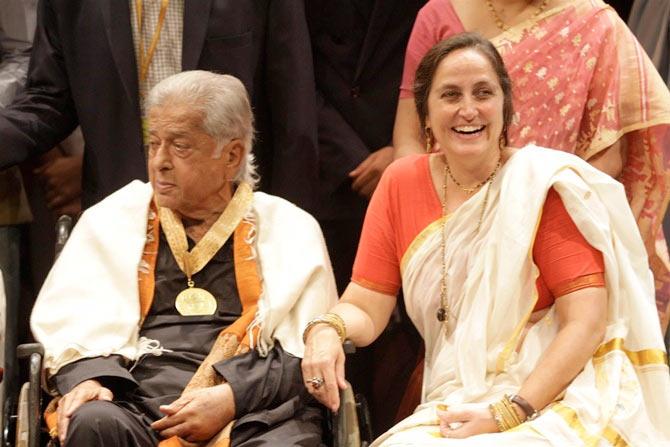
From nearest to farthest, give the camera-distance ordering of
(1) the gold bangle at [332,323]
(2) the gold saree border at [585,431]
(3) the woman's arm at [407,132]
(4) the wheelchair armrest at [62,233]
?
(2) the gold saree border at [585,431]
(1) the gold bangle at [332,323]
(4) the wheelchair armrest at [62,233]
(3) the woman's arm at [407,132]

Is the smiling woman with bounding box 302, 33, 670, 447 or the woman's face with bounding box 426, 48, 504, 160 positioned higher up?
the woman's face with bounding box 426, 48, 504, 160

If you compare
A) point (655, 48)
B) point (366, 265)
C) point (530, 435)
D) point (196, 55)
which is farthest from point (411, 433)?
point (655, 48)

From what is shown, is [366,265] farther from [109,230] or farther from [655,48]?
[655,48]

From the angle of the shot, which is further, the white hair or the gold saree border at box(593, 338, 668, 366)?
the white hair

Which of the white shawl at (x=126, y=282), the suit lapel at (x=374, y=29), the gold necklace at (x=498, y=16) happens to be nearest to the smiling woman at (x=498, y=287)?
the white shawl at (x=126, y=282)

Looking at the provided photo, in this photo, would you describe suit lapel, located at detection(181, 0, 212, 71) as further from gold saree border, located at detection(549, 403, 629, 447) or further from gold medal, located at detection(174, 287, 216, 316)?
gold saree border, located at detection(549, 403, 629, 447)

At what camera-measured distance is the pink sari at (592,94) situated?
4145mm

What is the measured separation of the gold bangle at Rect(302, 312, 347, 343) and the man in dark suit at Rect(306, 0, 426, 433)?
94 cm

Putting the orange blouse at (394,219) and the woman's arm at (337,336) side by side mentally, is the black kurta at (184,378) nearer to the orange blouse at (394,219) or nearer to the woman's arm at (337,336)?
the woman's arm at (337,336)

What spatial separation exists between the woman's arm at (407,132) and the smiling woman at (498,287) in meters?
0.47

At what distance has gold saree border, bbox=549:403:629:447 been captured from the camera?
331 cm

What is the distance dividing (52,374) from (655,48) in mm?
2196

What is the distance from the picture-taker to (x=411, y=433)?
339cm

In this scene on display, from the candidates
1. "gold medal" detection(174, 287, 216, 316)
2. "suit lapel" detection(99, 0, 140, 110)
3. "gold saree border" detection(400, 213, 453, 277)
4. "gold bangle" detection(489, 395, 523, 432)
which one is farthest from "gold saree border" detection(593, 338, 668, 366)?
"suit lapel" detection(99, 0, 140, 110)
